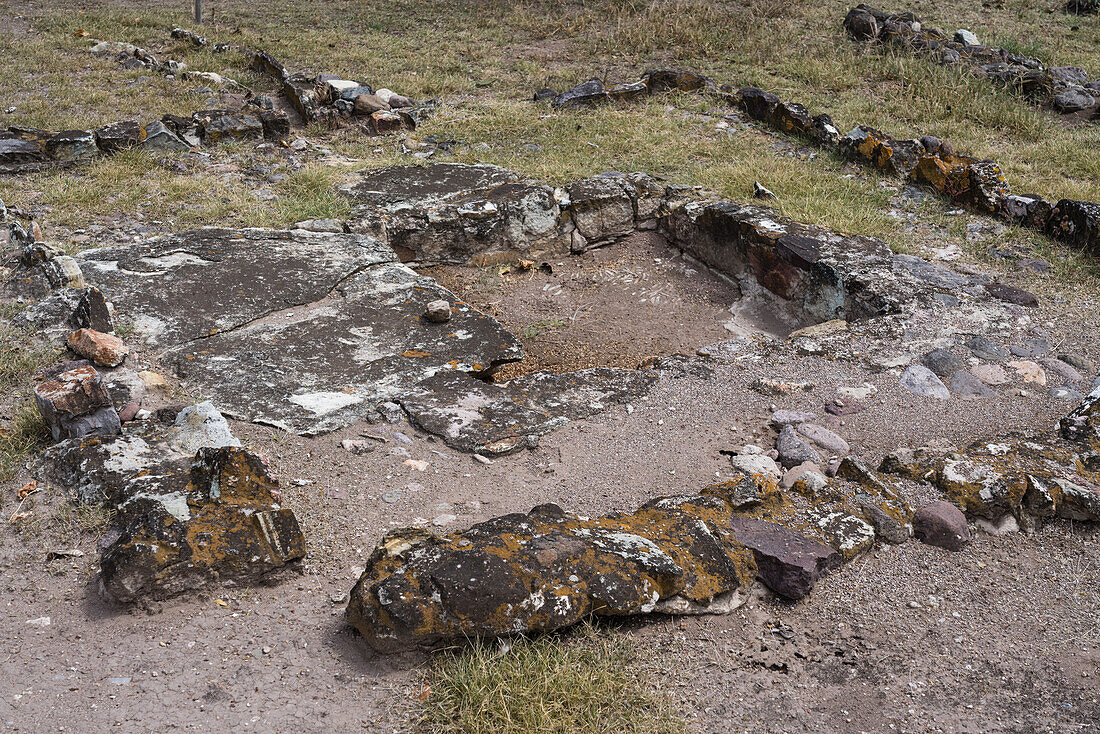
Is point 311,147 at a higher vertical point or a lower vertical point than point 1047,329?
lower

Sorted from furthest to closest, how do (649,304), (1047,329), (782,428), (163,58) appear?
(163,58)
(649,304)
(1047,329)
(782,428)

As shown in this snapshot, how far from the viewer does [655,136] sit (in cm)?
700

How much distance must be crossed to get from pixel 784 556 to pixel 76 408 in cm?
261

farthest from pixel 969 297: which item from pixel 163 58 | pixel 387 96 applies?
pixel 163 58

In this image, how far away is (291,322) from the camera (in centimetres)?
405

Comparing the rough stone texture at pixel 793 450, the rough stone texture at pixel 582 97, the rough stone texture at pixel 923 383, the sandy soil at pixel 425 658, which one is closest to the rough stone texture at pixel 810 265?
the rough stone texture at pixel 923 383

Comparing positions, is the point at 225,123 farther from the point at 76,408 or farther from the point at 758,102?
the point at 758,102

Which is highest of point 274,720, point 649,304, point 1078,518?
point 1078,518

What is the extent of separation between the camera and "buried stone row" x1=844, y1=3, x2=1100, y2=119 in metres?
7.83

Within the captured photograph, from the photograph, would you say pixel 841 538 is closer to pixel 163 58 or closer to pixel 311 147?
pixel 311 147

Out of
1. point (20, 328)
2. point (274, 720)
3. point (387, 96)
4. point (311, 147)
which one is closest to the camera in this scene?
point (274, 720)

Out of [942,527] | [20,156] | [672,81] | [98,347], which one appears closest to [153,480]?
[98,347]

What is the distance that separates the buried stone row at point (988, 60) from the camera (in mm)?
7832

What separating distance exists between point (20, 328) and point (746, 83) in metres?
6.94
